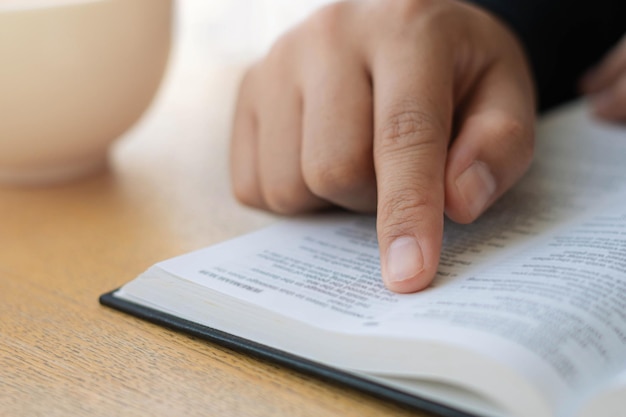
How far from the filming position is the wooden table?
369 mm

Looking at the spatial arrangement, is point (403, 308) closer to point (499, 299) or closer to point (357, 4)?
point (499, 299)

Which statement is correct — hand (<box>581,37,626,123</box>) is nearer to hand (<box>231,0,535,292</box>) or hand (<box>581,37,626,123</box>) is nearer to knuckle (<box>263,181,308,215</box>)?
hand (<box>231,0,535,292</box>)

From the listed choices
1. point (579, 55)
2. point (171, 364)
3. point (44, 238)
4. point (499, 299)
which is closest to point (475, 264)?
point (499, 299)

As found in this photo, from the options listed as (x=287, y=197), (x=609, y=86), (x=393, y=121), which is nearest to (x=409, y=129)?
(x=393, y=121)

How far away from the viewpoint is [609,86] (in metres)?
0.90

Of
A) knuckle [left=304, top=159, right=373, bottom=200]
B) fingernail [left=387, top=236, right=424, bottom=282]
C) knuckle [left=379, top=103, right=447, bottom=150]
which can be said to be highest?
knuckle [left=379, top=103, right=447, bottom=150]

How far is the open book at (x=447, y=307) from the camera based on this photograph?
13.1 inches

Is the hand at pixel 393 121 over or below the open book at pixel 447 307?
over

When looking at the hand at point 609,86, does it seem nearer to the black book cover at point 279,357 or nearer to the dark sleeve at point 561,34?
the dark sleeve at point 561,34

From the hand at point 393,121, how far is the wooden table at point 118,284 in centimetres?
8

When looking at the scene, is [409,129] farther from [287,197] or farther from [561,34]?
[561,34]

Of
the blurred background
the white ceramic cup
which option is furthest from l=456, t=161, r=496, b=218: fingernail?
the blurred background

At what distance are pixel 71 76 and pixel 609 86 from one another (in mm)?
615

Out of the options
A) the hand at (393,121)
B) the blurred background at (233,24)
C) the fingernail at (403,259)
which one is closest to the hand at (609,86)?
the hand at (393,121)
